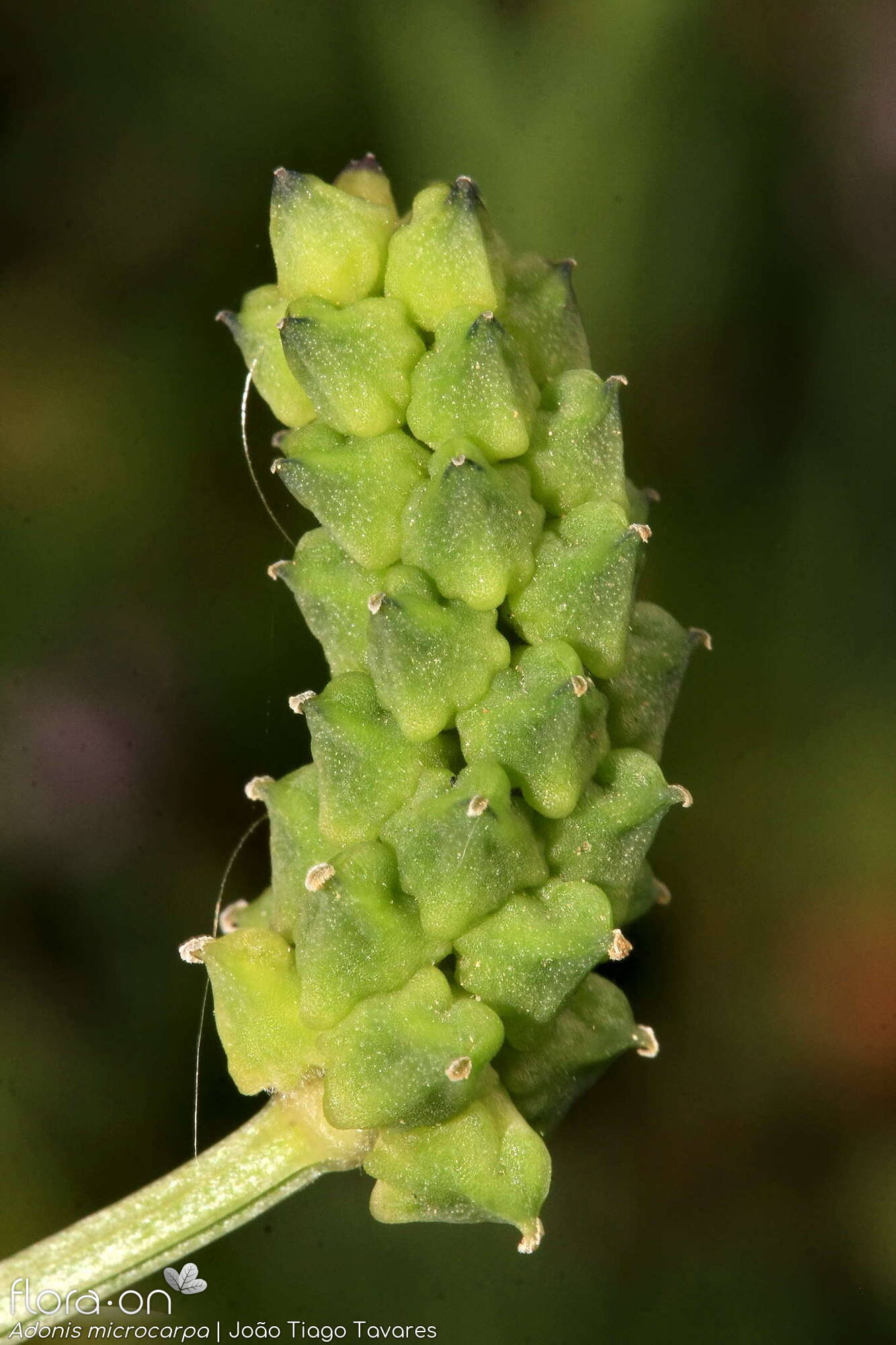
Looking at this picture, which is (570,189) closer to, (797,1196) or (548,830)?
(548,830)

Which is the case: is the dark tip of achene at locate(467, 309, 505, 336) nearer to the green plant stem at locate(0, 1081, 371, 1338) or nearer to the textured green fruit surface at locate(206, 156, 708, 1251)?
the textured green fruit surface at locate(206, 156, 708, 1251)

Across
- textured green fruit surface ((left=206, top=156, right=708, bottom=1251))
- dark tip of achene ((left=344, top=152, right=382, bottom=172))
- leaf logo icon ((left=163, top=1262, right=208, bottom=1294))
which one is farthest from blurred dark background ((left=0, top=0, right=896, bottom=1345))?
textured green fruit surface ((left=206, top=156, right=708, bottom=1251))

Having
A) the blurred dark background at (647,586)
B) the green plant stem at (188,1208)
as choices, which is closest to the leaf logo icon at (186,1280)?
the blurred dark background at (647,586)

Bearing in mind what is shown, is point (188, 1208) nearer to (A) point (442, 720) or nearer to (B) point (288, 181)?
(A) point (442, 720)

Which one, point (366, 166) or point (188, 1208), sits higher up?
point (366, 166)

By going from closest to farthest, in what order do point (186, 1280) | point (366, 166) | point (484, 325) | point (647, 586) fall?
1. point (484, 325)
2. point (366, 166)
3. point (186, 1280)
4. point (647, 586)

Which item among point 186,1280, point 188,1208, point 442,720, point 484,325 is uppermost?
point 484,325

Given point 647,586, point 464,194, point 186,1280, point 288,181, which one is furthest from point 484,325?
point 186,1280

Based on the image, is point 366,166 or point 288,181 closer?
point 288,181
